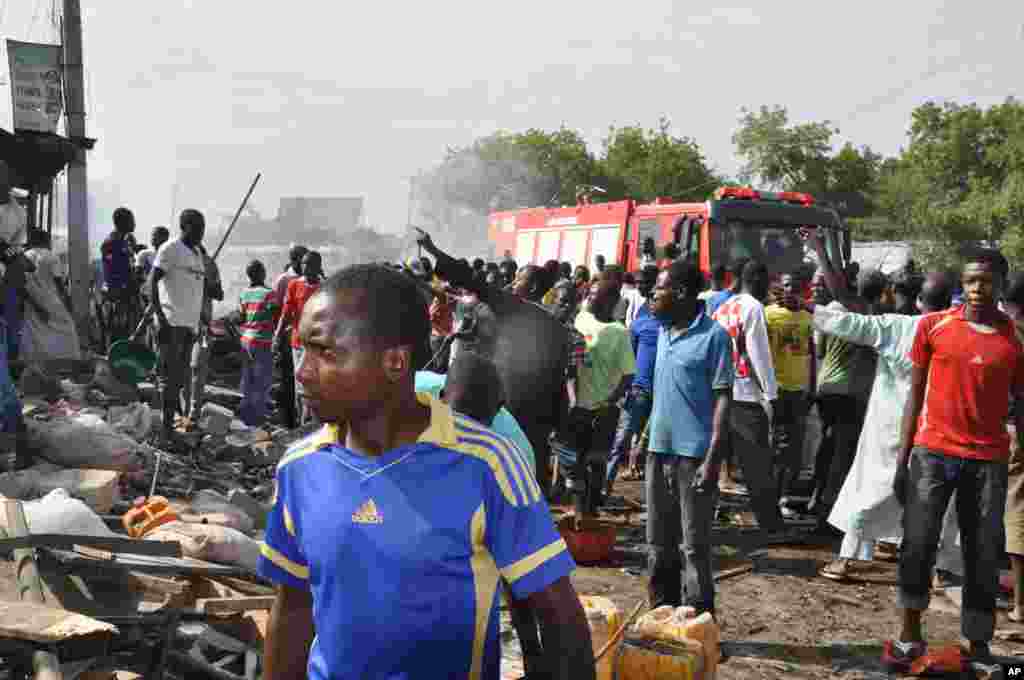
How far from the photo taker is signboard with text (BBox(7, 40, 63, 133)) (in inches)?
547

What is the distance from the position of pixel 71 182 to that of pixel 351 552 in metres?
13.7

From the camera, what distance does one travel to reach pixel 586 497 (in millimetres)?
8031

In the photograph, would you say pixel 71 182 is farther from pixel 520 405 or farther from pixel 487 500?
pixel 487 500

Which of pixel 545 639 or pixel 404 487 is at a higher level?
pixel 404 487

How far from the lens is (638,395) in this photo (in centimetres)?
866

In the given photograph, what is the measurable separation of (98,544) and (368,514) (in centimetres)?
330

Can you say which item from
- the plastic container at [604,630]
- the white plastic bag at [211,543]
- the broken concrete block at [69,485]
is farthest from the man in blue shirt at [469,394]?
the broken concrete block at [69,485]

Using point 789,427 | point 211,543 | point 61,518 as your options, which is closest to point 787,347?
point 789,427

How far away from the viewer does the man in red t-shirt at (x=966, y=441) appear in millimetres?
4953

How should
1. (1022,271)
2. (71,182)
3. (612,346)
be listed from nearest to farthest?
(1022,271), (612,346), (71,182)

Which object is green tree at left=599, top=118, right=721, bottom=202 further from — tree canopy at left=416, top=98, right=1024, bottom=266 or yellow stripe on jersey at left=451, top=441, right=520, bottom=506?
yellow stripe on jersey at left=451, top=441, right=520, bottom=506

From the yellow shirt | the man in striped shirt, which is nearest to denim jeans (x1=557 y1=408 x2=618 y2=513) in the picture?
the yellow shirt

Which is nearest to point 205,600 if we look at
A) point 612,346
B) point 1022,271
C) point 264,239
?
point 612,346

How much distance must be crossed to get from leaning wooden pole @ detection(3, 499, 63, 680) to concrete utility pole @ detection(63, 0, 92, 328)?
9407mm
